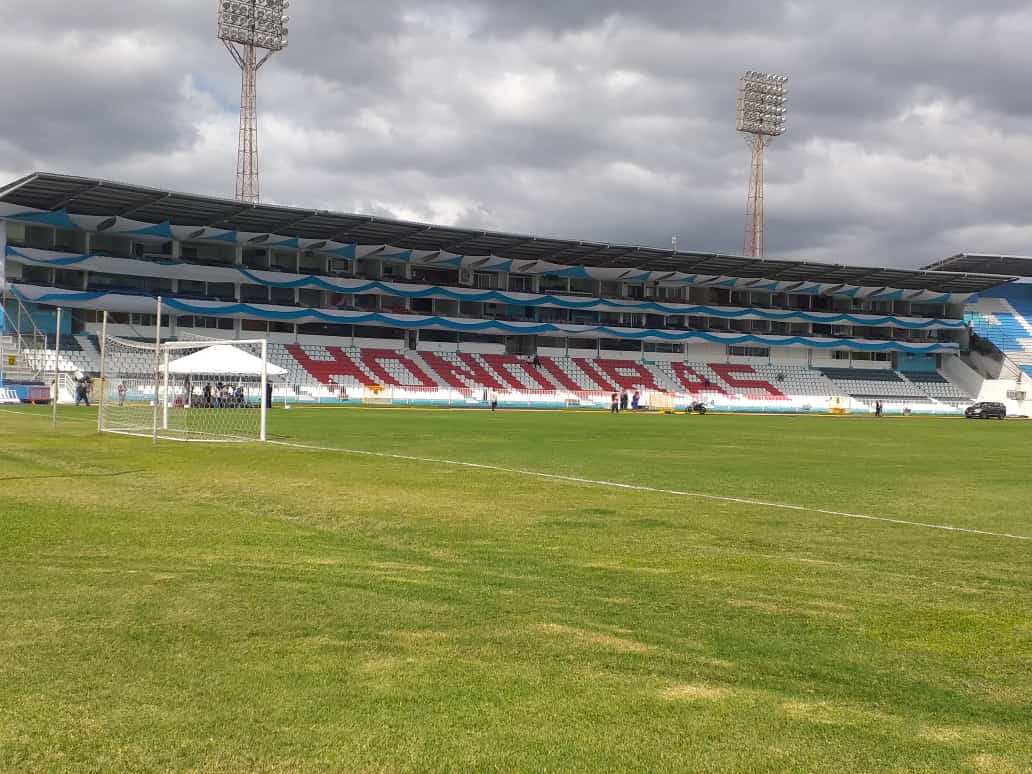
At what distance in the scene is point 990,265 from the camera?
9894cm

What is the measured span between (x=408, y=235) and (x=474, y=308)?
1253 centimetres

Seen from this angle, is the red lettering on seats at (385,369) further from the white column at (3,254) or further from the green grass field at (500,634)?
the green grass field at (500,634)

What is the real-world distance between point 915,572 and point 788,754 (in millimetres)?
5051

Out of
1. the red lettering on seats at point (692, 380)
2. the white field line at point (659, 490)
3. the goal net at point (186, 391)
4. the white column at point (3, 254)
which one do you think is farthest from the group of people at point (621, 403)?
the white field line at point (659, 490)

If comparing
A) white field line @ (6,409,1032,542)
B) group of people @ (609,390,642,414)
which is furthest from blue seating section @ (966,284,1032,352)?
white field line @ (6,409,1032,542)

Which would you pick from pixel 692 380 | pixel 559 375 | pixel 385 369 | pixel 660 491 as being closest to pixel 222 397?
pixel 385 369

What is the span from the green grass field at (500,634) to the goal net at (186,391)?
15.1 m

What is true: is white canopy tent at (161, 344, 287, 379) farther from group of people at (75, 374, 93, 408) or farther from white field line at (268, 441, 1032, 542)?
group of people at (75, 374, 93, 408)

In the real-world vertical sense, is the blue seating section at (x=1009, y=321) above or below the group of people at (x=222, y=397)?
above

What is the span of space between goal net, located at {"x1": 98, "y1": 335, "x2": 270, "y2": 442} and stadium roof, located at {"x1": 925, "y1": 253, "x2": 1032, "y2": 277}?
252ft

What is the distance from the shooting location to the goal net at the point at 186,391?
27.7 m

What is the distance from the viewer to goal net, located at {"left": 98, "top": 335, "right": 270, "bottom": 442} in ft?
90.9

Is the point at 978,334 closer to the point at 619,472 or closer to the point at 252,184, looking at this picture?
the point at 252,184

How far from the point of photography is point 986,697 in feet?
16.3
